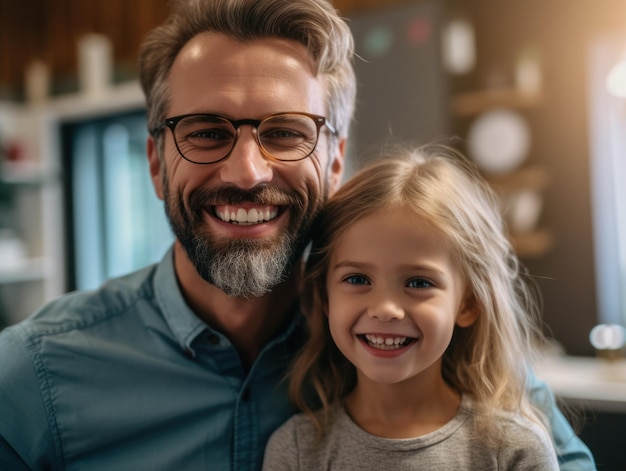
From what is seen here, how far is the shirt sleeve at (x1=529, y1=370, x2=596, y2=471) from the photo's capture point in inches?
51.6

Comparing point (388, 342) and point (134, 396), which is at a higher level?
point (388, 342)

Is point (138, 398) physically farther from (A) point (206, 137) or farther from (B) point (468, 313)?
(B) point (468, 313)

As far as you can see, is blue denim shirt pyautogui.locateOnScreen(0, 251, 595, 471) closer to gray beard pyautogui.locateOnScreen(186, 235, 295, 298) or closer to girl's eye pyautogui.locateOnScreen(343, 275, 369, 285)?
gray beard pyautogui.locateOnScreen(186, 235, 295, 298)

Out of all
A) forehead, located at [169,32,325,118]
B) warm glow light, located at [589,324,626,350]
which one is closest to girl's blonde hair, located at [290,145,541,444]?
forehead, located at [169,32,325,118]

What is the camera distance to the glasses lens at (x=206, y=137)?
1.29 m

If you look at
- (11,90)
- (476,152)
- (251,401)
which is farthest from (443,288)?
(11,90)

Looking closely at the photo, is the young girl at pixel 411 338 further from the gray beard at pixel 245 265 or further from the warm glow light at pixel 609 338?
the warm glow light at pixel 609 338

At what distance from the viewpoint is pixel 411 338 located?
1179mm

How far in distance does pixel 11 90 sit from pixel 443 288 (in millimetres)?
4348

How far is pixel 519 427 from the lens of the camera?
117cm

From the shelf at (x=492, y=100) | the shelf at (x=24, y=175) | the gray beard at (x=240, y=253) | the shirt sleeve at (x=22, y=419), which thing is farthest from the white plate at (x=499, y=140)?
the shelf at (x=24, y=175)

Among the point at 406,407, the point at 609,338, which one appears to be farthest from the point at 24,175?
the point at 406,407

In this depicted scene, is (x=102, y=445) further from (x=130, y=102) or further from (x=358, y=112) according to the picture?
(x=130, y=102)

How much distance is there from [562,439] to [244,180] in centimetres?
83
